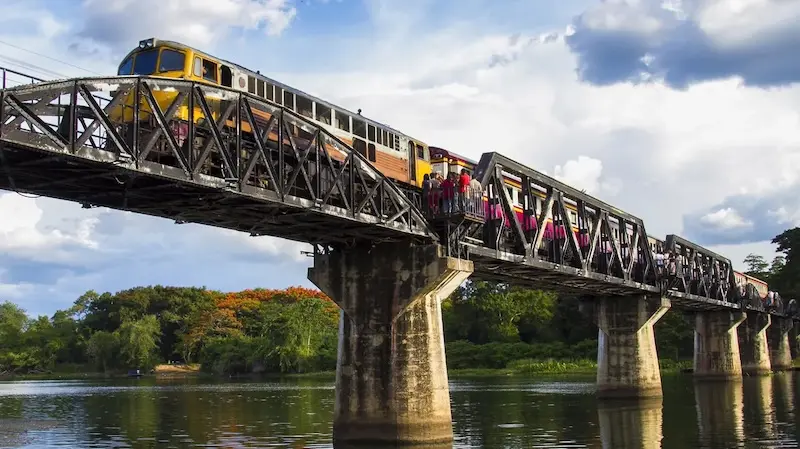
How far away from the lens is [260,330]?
157m

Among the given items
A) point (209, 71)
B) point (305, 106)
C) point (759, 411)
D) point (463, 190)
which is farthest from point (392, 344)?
point (759, 411)

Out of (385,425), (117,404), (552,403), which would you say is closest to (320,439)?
(385,425)

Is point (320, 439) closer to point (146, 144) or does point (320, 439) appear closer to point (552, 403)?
point (146, 144)

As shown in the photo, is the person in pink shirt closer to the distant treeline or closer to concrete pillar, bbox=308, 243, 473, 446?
concrete pillar, bbox=308, 243, 473, 446

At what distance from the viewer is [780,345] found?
11912 centimetres

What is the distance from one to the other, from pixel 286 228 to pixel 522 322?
11581 cm

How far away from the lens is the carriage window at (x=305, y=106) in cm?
3550

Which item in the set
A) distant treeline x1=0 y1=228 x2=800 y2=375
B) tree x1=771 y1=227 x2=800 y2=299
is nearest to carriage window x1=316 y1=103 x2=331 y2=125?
distant treeline x1=0 y1=228 x2=800 y2=375

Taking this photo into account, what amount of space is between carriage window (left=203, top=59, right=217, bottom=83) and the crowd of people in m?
10.1

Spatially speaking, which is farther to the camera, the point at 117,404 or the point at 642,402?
the point at 117,404

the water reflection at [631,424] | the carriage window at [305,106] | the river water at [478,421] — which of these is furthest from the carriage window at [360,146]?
the water reflection at [631,424]

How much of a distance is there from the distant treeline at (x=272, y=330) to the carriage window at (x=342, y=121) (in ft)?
318

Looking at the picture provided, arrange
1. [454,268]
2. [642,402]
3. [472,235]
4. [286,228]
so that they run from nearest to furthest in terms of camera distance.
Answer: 1. [286,228]
2. [454,268]
3. [472,235]
4. [642,402]

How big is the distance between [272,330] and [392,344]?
4528 inches
